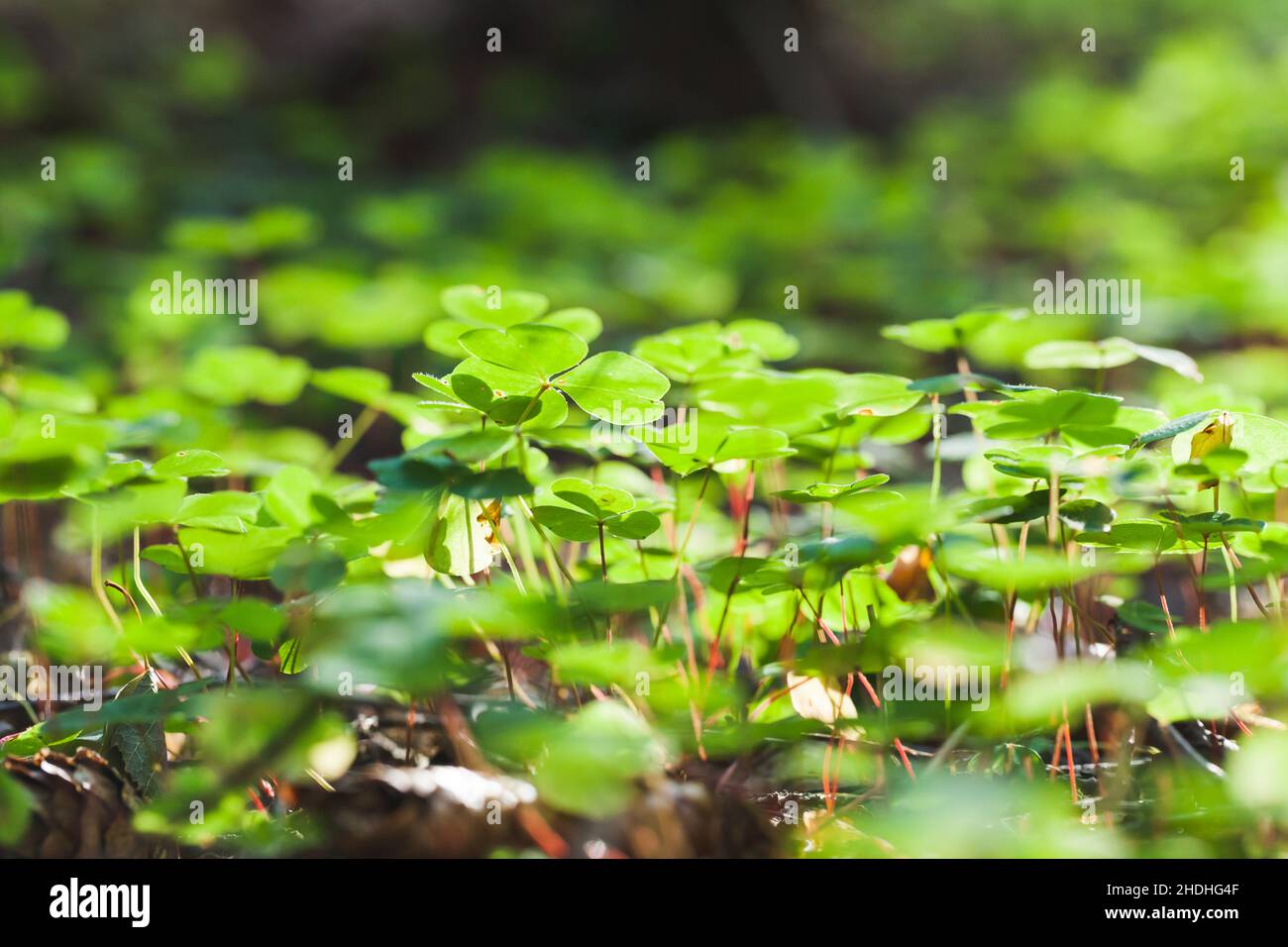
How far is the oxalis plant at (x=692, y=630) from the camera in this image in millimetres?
572

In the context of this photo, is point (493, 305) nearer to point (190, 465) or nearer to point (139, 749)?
point (190, 465)

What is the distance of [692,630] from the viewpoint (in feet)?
3.38

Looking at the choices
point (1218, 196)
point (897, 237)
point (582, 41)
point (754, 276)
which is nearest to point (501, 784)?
point (754, 276)

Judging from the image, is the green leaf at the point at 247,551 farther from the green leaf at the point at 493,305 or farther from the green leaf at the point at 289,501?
the green leaf at the point at 493,305

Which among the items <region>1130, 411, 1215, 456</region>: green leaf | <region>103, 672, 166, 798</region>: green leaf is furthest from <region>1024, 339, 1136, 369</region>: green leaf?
<region>103, 672, 166, 798</region>: green leaf

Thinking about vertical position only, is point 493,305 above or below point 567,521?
above

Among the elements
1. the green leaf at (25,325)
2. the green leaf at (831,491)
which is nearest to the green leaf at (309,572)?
the green leaf at (831,491)

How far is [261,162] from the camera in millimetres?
4566

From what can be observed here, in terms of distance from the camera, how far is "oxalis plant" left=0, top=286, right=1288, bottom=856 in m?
0.57

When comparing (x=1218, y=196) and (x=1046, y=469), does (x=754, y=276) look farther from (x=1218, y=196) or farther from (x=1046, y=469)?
Result: (x=1046, y=469)

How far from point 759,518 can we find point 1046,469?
1.55 ft

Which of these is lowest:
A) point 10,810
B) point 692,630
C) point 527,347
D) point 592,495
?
point 10,810

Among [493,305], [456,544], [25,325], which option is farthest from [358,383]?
[25,325]

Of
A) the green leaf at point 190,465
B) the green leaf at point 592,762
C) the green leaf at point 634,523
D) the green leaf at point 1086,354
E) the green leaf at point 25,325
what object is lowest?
the green leaf at point 592,762
